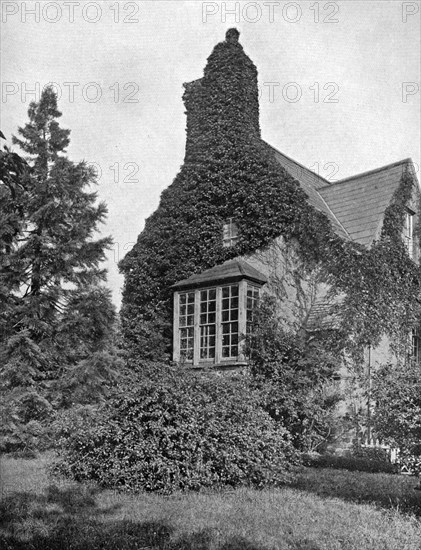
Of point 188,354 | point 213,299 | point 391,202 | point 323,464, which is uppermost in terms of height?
point 391,202

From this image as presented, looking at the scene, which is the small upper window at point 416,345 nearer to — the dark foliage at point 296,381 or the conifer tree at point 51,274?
the dark foliage at point 296,381

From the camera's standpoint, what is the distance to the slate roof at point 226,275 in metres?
18.6

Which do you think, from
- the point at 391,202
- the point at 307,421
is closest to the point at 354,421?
the point at 307,421

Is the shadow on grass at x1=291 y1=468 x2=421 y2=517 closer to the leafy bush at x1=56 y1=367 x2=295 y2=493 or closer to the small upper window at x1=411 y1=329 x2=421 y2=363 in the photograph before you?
the leafy bush at x1=56 y1=367 x2=295 y2=493

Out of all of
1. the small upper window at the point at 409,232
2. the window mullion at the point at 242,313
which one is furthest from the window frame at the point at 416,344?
the window mullion at the point at 242,313

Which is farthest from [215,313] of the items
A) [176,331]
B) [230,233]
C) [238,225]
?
[238,225]

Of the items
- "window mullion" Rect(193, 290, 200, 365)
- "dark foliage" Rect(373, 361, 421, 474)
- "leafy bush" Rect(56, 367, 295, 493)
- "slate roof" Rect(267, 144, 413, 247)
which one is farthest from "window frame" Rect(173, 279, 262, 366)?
"dark foliage" Rect(373, 361, 421, 474)

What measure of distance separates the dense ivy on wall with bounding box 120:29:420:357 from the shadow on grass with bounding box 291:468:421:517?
5.58 meters

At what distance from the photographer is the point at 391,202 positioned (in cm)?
1984

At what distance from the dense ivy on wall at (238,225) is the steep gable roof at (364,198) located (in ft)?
1.36

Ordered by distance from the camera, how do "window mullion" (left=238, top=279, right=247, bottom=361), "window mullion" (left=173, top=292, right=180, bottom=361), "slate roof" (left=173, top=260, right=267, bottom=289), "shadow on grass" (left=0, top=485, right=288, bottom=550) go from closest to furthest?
"shadow on grass" (left=0, top=485, right=288, bottom=550)
"window mullion" (left=238, top=279, right=247, bottom=361)
"slate roof" (left=173, top=260, right=267, bottom=289)
"window mullion" (left=173, top=292, right=180, bottom=361)

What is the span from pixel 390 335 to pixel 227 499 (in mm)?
10929

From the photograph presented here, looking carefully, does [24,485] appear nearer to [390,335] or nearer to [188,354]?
[188,354]

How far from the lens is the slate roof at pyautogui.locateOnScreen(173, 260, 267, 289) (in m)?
18.6
